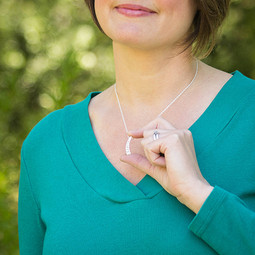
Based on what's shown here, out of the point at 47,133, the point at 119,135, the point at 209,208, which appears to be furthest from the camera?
the point at 47,133

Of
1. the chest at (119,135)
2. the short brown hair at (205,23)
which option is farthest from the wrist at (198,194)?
the short brown hair at (205,23)

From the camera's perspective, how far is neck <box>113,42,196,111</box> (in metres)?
1.83

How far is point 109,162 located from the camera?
1785 mm

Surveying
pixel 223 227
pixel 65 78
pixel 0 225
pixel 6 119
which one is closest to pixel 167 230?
pixel 223 227

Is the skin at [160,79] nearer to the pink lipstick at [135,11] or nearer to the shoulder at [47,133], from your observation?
the pink lipstick at [135,11]

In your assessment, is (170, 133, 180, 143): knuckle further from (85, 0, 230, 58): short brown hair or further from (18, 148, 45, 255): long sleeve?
(18, 148, 45, 255): long sleeve

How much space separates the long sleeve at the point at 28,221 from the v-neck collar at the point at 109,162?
26 centimetres

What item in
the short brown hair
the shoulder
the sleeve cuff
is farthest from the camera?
the shoulder

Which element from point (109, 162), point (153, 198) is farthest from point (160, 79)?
point (153, 198)

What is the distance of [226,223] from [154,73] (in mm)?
623

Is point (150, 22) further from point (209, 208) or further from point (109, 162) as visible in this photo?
point (209, 208)

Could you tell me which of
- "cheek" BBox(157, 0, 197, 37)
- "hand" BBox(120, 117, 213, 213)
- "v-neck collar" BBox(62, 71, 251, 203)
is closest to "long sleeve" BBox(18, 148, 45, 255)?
"v-neck collar" BBox(62, 71, 251, 203)

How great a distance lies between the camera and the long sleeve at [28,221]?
2.01 m

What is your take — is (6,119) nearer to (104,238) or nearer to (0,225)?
(0,225)
